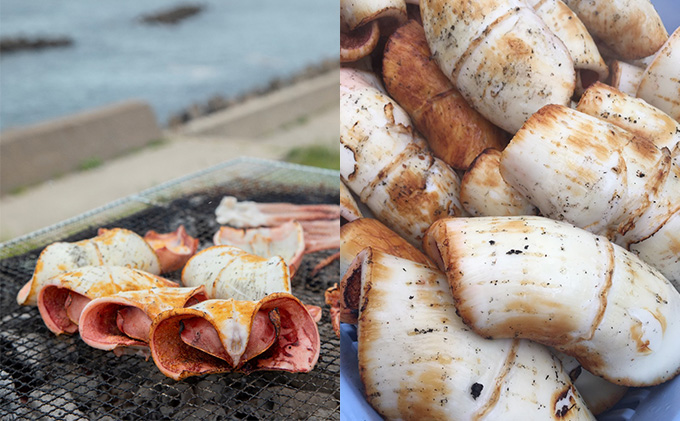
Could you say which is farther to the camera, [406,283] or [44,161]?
[44,161]

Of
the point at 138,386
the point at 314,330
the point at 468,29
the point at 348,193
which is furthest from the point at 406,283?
the point at 138,386

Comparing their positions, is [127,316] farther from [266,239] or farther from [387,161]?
[387,161]

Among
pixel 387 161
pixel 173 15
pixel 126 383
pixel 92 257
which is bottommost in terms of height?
pixel 173 15

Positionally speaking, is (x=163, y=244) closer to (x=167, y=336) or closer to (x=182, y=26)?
(x=167, y=336)

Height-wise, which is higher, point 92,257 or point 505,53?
Answer: point 505,53

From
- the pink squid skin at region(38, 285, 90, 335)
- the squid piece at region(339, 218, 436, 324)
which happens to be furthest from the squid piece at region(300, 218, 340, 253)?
the squid piece at region(339, 218, 436, 324)

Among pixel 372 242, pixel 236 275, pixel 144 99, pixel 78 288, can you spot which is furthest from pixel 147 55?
pixel 372 242
